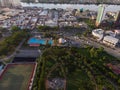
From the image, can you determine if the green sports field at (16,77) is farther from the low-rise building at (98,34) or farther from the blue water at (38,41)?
the low-rise building at (98,34)

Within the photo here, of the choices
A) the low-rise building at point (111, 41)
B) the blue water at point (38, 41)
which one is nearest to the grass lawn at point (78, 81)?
the blue water at point (38, 41)

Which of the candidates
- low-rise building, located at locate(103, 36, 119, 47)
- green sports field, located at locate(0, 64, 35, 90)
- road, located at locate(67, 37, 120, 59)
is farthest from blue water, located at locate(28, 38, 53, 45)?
low-rise building, located at locate(103, 36, 119, 47)

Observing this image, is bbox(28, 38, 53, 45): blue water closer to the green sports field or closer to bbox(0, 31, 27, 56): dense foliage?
bbox(0, 31, 27, 56): dense foliage

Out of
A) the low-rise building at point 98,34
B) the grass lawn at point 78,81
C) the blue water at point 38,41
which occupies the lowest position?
the grass lawn at point 78,81

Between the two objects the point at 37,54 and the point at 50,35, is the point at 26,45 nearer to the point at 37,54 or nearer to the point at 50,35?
the point at 37,54

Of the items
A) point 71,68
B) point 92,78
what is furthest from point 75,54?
point 92,78

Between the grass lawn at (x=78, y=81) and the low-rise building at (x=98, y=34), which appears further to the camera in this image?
the low-rise building at (x=98, y=34)
